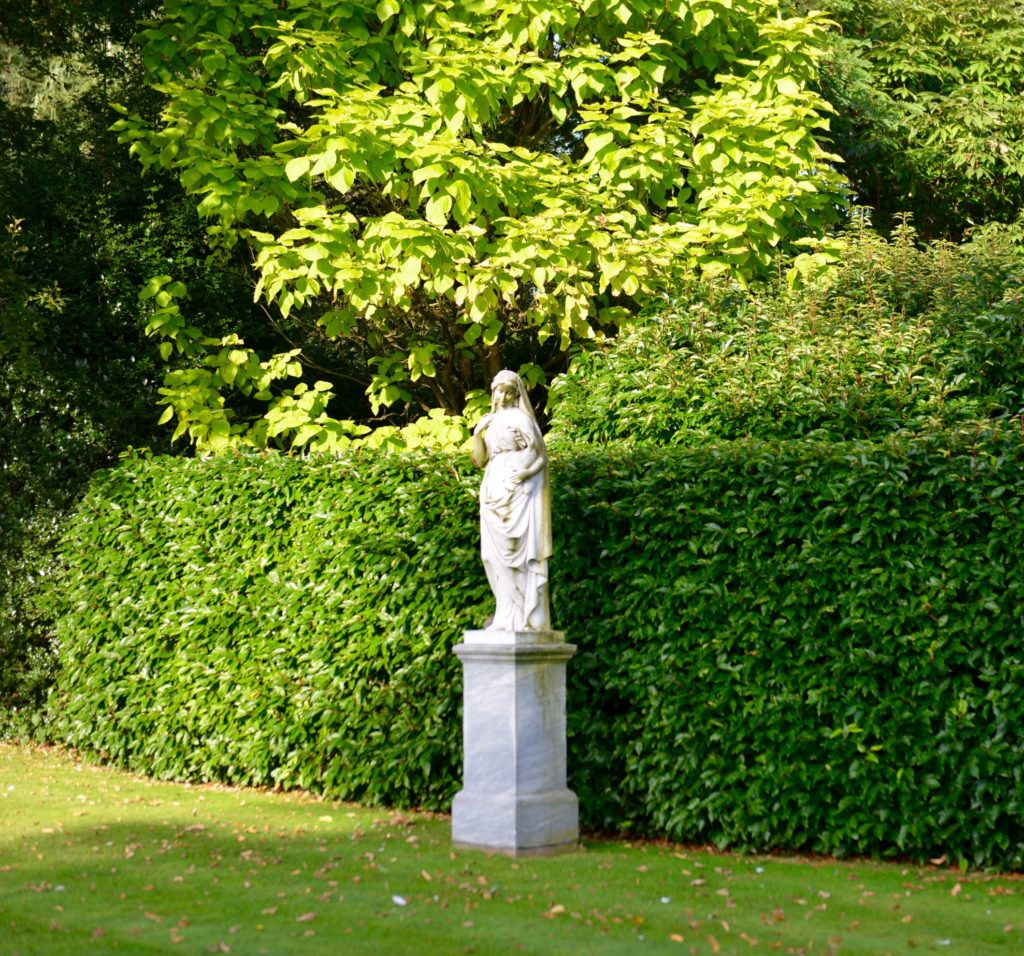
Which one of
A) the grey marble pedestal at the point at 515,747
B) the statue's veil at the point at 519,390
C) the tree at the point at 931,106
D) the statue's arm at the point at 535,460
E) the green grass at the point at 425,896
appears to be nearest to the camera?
the green grass at the point at 425,896

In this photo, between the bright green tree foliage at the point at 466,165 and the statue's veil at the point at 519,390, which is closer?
the statue's veil at the point at 519,390

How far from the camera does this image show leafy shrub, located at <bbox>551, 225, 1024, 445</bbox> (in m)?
9.44

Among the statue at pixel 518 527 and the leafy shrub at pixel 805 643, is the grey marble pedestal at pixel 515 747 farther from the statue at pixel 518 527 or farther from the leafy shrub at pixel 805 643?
the leafy shrub at pixel 805 643

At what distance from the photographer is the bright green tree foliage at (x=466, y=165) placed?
10.5m

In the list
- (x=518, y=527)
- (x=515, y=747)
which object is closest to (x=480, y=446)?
(x=518, y=527)

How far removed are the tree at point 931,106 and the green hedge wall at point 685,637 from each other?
25.3ft

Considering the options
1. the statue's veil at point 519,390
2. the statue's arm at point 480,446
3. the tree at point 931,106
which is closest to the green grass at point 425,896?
the statue's arm at point 480,446

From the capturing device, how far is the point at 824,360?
31.6 feet

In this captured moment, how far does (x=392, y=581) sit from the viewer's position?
878cm

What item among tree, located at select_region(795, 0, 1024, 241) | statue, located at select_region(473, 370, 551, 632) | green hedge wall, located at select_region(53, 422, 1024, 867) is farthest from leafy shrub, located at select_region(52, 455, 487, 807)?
tree, located at select_region(795, 0, 1024, 241)

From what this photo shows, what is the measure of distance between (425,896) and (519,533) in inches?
85.5

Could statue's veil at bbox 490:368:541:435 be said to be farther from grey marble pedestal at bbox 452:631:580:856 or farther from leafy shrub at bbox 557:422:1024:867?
grey marble pedestal at bbox 452:631:580:856

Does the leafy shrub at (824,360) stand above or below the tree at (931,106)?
below

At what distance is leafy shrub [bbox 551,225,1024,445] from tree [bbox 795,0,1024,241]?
456cm
